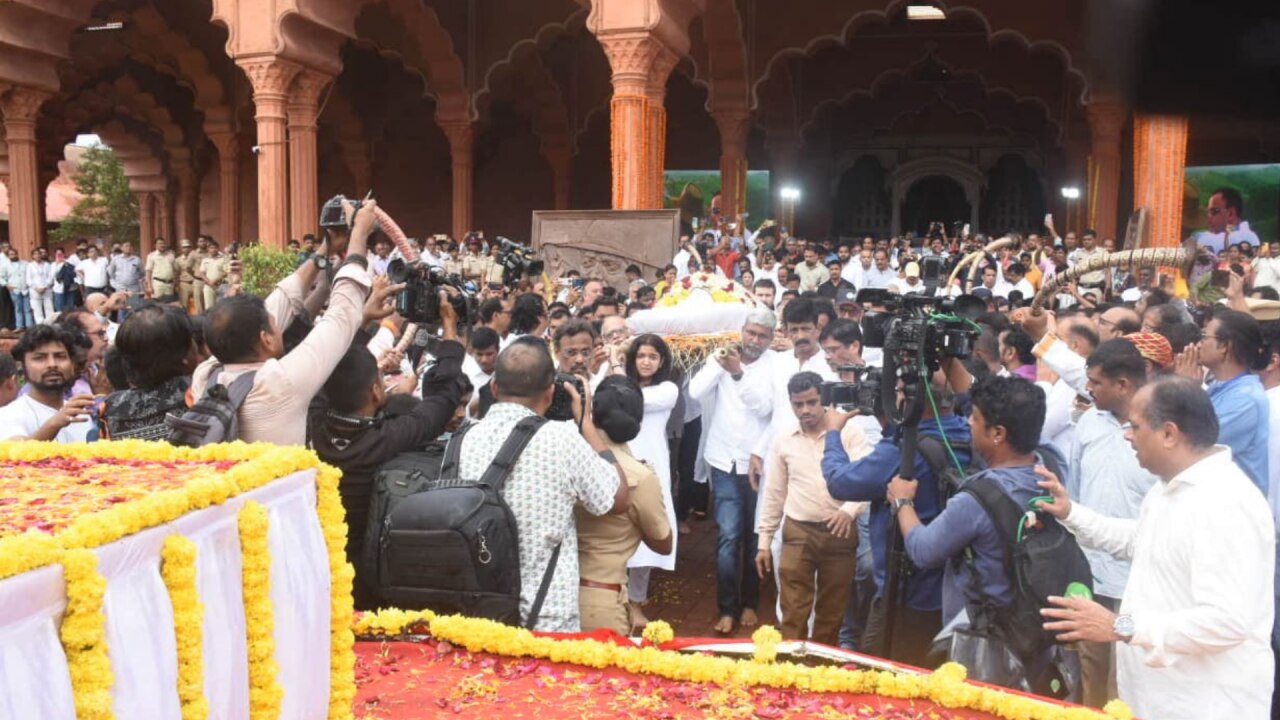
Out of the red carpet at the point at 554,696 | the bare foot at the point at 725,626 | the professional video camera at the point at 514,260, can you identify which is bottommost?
the bare foot at the point at 725,626

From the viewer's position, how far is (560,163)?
68.6ft

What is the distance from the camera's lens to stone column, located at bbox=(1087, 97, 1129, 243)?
49.8 ft

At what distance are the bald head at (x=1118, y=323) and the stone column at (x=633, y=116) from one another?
7.86m

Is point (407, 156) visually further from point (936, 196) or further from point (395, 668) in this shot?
point (395, 668)

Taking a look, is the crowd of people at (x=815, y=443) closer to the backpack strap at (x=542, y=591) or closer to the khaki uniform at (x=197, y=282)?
the backpack strap at (x=542, y=591)

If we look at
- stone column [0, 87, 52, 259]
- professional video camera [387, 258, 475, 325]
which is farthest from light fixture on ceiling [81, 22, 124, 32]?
professional video camera [387, 258, 475, 325]

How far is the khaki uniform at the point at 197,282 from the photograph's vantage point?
16.5m

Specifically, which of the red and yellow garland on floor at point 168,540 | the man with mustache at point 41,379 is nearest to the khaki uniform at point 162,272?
the man with mustache at point 41,379

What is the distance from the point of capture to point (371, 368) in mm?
3109

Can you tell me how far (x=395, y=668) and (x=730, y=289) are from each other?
165 inches

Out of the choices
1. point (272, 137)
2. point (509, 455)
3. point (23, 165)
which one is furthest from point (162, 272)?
point (509, 455)

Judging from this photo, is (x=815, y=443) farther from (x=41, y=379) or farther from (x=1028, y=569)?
(x=41, y=379)

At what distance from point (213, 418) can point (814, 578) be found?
2.60m

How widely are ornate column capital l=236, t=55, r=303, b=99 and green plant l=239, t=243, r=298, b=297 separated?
2088 millimetres
